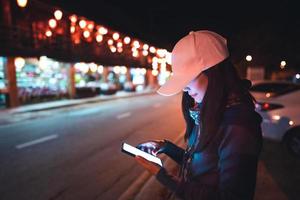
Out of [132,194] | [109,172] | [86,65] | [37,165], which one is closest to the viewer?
[132,194]

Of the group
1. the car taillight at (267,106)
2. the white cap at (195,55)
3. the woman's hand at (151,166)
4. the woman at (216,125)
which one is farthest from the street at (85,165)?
the white cap at (195,55)

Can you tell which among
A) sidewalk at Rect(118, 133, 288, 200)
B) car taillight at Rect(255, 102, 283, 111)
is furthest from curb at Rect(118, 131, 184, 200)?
car taillight at Rect(255, 102, 283, 111)

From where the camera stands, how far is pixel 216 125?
1438 millimetres

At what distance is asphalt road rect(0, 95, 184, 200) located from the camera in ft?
16.9

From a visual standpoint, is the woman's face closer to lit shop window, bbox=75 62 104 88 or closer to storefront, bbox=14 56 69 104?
storefront, bbox=14 56 69 104

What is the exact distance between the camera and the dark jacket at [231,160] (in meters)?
1.36

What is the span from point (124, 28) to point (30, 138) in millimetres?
18139

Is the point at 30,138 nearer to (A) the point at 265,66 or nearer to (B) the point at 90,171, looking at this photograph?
(B) the point at 90,171

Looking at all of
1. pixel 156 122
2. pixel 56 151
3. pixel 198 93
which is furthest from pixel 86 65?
pixel 198 93

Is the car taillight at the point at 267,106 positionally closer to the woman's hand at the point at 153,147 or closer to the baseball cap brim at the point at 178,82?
the woman's hand at the point at 153,147

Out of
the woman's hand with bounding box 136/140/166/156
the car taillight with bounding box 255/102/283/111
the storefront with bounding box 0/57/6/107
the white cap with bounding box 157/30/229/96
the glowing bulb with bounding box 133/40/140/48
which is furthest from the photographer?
the glowing bulb with bounding box 133/40/140/48

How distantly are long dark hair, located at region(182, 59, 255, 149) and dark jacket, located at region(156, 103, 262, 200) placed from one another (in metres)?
0.04

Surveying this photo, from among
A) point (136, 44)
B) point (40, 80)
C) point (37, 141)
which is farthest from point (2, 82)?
point (136, 44)

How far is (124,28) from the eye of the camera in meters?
25.8
